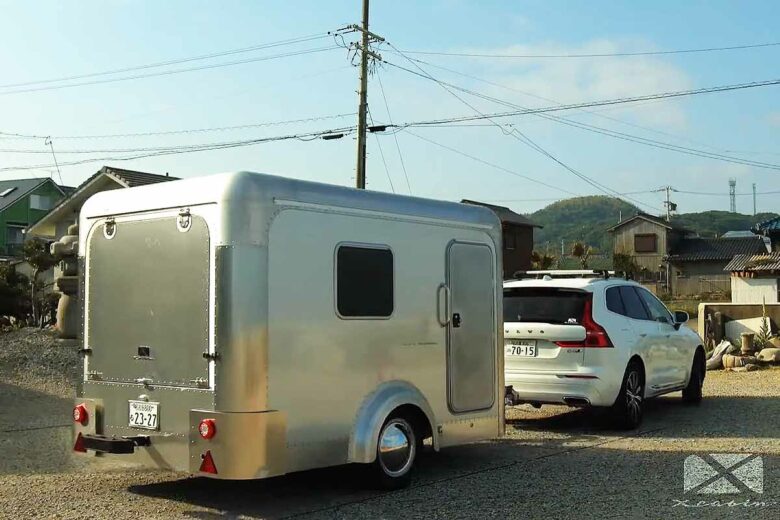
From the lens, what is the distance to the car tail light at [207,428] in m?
5.86

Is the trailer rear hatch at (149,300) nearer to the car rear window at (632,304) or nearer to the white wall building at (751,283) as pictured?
the car rear window at (632,304)

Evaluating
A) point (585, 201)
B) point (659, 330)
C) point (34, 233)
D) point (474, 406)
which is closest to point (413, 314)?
point (474, 406)

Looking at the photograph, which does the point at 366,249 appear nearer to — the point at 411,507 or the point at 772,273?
the point at 411,507

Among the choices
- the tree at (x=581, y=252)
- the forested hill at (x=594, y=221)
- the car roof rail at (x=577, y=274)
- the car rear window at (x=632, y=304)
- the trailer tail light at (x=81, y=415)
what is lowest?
the trailer tail light at (x=81, y=415)

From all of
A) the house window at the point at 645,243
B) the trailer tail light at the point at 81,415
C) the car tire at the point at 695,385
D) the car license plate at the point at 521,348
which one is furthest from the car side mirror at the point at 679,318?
the house window at the point at 645,243

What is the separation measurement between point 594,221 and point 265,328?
5840 inches

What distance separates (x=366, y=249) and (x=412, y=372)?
1.13 meters

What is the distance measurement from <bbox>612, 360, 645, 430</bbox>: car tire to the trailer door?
8.26ft

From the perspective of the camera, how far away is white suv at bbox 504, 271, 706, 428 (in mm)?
9594

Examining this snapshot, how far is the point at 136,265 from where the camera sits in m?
6.53

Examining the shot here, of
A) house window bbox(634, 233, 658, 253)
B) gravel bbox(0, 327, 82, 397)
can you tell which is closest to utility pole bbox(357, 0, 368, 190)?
gravel bbox(0, 327, 82, 397)

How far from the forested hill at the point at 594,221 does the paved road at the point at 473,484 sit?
10525 centimetres

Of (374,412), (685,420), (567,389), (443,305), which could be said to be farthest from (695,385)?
(374,412)

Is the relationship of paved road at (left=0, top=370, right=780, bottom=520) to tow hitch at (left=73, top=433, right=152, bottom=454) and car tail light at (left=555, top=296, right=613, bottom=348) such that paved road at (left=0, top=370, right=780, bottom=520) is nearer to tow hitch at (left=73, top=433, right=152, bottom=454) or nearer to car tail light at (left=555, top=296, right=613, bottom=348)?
tow hitch at (left=73, top=433, right=152, bottom=454)
